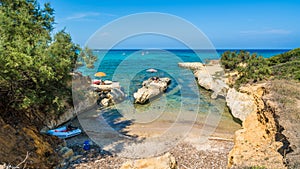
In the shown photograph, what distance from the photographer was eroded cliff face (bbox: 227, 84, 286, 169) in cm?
464

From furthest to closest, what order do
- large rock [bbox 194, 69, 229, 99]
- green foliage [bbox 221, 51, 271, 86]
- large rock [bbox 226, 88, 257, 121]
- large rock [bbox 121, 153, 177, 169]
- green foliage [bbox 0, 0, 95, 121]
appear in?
1. large rock [bbox 194, 69, 229, 99]
2. green foliage [bbox 221, 51, 271, 86]
3. large rock [bbox 226, 88, 257, 121]
4. green foliage [bbox 0, 0, 95, 121]
5. large rock [bbox 121, 153, 177, 169]

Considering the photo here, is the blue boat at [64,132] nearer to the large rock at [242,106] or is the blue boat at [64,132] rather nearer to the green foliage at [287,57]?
the large rock at [242,106]

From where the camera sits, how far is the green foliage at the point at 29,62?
6564 millimetres

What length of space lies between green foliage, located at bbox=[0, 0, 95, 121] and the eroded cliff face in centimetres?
598

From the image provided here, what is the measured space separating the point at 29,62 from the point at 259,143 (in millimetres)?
7160

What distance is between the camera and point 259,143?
580 centimetres

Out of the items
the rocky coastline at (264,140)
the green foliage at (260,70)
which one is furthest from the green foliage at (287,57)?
the rocky coastline at (264,140)

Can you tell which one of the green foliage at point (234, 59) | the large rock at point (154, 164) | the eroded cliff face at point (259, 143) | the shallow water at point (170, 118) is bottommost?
the shallow water at point (170, 118)

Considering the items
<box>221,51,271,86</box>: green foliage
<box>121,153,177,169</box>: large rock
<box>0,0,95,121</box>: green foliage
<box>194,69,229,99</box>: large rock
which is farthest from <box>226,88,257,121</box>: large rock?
<box>0,0,95,121</box>: green foliage

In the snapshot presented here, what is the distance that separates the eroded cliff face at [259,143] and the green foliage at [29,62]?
5978mm

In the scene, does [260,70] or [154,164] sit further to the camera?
[260,70]

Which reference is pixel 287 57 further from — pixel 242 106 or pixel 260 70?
pixel 242 106

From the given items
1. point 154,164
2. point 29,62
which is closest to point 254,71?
point 154,164

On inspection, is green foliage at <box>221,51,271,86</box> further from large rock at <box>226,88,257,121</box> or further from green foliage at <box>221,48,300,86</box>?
large rock at <box>226,88,257,121</box>
